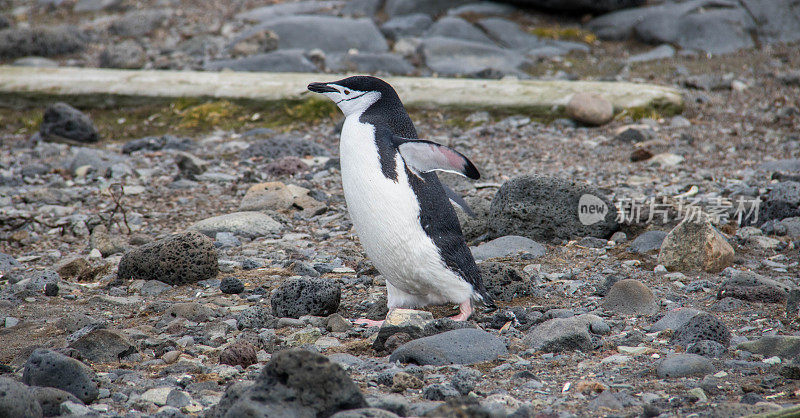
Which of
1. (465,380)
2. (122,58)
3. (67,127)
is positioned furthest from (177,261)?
(122,58)

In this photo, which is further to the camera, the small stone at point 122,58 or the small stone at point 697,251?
the small stone at point 122,58

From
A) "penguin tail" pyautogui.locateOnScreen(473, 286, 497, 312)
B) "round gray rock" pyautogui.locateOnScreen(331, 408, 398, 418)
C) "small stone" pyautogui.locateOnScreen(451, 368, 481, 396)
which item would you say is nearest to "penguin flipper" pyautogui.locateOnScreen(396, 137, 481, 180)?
"penguin tail" pyautogui.locateOnScreen(473, 286, 497, 312)

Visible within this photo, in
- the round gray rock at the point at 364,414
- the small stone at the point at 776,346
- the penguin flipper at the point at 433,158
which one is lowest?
the small stone at the point at 776,346

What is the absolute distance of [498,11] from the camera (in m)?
11.6

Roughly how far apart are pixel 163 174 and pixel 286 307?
3.74 meters

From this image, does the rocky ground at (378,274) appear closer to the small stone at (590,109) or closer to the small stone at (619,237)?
the small stone at (619,237)

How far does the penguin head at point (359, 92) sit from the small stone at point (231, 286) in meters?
1.15

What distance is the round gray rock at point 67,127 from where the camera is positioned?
809 centimetres

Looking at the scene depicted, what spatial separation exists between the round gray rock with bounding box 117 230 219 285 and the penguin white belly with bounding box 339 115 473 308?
3.80 ft

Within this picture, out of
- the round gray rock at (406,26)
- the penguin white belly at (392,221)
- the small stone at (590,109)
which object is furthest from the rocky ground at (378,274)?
the round gray rock at (406,26)

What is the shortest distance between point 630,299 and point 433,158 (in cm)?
124

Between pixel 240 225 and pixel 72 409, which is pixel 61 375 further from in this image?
pixel 240 225

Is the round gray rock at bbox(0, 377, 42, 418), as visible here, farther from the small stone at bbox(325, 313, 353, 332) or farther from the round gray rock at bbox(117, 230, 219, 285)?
the round gray rock at bbox(117, 230, 219, 285)

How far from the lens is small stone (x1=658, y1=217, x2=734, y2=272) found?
4168 mm
